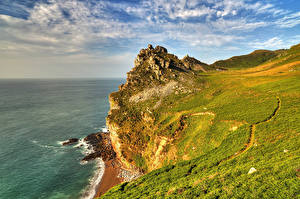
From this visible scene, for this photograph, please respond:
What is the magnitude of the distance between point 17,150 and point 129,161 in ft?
186

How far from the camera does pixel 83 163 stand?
61.2 m

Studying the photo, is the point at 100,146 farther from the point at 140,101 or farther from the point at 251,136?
the point at 251,136

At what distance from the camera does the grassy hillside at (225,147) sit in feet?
56.5

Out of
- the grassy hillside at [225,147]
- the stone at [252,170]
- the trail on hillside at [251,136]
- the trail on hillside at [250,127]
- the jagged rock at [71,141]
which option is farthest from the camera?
the jagged rock at [71,141]

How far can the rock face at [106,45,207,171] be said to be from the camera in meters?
55.7

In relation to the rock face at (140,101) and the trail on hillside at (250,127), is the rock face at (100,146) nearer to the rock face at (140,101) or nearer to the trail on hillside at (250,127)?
the rock face at (140,101)

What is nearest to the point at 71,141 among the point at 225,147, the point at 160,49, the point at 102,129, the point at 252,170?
the point at 102,129

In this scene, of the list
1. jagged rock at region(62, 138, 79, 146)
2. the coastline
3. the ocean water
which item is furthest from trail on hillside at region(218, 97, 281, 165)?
jagged rock at region(62, 138, 79, 146)

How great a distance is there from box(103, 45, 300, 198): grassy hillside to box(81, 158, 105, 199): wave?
18.1 meters

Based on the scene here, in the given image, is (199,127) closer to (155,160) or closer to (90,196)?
(155,160)

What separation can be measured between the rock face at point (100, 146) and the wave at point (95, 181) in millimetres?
3178

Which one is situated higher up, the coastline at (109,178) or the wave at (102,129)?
the wave at (102,129)

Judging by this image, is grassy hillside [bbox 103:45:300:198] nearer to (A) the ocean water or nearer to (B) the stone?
(B) the stone

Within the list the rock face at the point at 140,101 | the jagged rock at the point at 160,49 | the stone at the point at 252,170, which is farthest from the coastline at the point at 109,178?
the jagged rock at the point at 160,49
